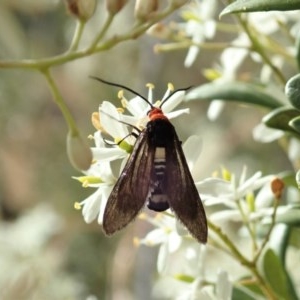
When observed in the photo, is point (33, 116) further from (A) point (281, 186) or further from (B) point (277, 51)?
(A) point (281, 186)

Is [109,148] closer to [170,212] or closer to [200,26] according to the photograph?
[170,212]

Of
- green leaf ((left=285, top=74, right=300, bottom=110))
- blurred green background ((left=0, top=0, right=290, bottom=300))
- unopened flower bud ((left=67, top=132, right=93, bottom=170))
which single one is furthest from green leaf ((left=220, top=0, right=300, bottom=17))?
blurred green background ((left=0, top=0, right=290, bottom=300))

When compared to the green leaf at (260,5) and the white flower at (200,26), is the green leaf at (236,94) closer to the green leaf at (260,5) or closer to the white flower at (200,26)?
the white flower at (200,26)

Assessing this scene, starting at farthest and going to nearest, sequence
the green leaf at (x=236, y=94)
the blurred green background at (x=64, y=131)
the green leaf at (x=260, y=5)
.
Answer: the blurred green background at (x=64, y=131) < the green leaf at (x=236, y=94) < the green leaf at (x=260, y=5)

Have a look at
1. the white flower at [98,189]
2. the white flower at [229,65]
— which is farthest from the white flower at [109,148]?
the white flower at [229,65]

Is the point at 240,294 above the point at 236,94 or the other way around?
the other way around

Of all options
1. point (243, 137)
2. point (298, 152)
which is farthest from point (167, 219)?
point (243, 137)

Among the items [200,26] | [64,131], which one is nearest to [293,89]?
[200,26]
